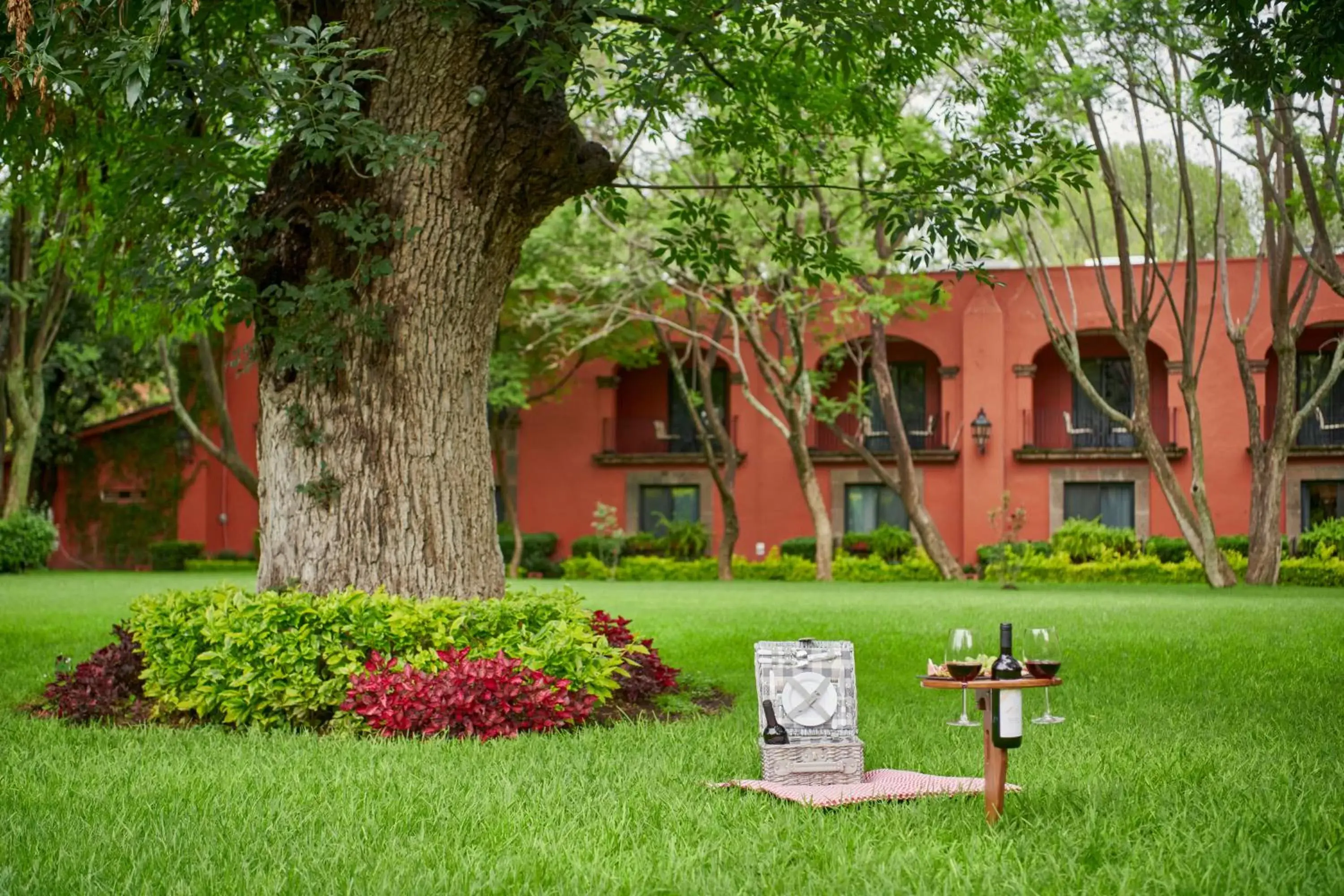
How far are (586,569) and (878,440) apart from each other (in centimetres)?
763

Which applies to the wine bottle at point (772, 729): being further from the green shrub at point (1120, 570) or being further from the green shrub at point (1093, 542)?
the green shrub at point (1093, 542)

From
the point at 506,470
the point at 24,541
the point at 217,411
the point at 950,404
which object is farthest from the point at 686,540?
the point at 24,541

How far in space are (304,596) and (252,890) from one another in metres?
4.24

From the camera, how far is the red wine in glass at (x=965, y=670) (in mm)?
4770

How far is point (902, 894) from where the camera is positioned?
404cm

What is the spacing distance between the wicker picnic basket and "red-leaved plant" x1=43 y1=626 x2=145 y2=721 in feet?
14.9

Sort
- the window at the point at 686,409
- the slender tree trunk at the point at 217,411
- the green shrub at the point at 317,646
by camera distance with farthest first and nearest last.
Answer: the window at the point at 686,409, the slender tree trunk at the point at 217,411, the green shrub at the point at 317,646

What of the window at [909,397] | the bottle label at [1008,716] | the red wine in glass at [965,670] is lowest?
the bottle label at [1008,716]

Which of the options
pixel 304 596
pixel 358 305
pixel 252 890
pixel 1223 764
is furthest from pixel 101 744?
pixel 1223 764

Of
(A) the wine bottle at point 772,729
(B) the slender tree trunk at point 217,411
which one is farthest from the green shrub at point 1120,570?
(A) the wine bottle at point 772,729

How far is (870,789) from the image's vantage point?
5.62 m

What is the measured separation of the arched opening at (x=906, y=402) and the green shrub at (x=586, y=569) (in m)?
5.86

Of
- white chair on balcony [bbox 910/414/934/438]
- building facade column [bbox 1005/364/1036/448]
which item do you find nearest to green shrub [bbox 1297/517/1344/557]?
building facade column [bbox 1005/364/1036/448]

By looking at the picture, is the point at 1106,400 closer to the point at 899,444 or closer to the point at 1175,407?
the point at 1175,407
